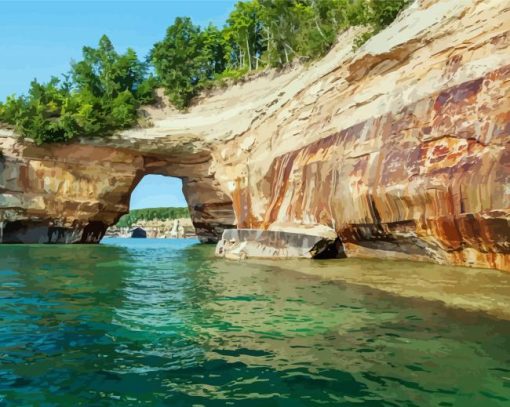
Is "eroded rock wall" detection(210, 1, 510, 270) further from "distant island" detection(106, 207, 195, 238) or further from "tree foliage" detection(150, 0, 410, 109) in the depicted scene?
"distant island" detection(106, 207, 195, 238)

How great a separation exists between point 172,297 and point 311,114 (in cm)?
1543

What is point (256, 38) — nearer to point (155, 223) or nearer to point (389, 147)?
point (389, 147)

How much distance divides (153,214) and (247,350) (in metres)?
123

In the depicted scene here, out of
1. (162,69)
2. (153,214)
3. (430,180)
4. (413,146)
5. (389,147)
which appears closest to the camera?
(430,180)

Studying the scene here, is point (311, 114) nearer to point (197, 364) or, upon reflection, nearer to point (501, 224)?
point (501, 224)

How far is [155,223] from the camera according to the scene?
12375cm

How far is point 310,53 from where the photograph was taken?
94.7 ft

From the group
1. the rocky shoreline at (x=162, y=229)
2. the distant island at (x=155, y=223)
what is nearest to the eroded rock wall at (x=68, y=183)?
the rocky shoreline at (x=162, y=229)

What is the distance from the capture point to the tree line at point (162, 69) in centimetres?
3488

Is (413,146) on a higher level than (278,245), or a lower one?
higher

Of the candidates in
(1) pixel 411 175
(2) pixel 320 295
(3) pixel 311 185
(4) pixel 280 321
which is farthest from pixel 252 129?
(4) pixel 280 321

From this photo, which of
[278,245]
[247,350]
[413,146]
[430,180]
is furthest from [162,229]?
[247,350]

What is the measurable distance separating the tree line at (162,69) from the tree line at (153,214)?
2953 inches

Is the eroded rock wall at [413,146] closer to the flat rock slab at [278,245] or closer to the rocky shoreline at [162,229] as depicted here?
the flat rock slab at [278,245]
